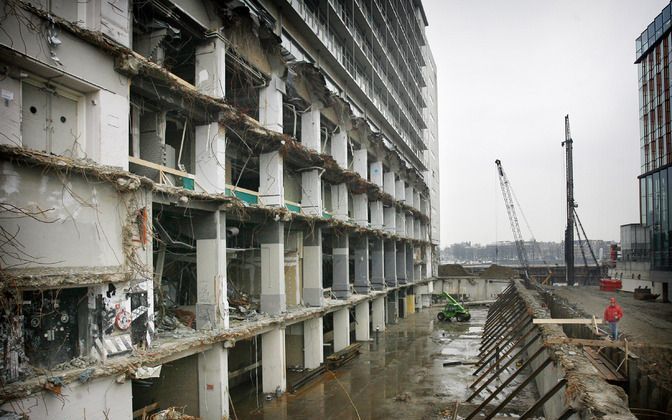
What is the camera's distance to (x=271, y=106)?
19.4 m

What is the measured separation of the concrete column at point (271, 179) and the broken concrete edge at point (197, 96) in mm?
435

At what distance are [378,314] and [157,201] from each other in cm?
2638

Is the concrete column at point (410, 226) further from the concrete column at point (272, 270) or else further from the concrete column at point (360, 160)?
the concrete column at point (272, 270)

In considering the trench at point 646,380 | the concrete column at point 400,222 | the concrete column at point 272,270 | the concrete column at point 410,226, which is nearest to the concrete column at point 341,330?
the concrete column at point 272,270

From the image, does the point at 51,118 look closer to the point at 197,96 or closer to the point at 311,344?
the point at 197,96

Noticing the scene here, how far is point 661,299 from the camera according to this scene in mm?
48250

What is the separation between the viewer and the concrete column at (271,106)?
63.4 ft

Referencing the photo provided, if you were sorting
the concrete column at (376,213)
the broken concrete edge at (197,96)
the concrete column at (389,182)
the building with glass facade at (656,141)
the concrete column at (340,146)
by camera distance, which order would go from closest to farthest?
1. the broken concrete edge at (197,96)
2. the concrete column at (340,146)
3. the concrete column at (376,213)
4. the concrete column at (389,182)
5. the building with glass facade at (656,141)

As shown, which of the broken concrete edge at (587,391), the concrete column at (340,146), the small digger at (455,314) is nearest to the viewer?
the broken concrete edge at (587,391)

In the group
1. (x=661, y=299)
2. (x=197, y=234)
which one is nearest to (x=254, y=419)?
(x=197, y=234)

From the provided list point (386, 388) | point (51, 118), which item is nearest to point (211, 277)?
point (51, 118)

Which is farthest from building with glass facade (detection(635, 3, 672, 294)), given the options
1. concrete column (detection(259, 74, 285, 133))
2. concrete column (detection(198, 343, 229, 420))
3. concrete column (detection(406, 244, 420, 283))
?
concrete column (detection(198, 343, 229, 420))

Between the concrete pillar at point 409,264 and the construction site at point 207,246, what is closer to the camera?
the construction site at point 207,246

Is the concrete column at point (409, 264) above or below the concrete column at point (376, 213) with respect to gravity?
below
